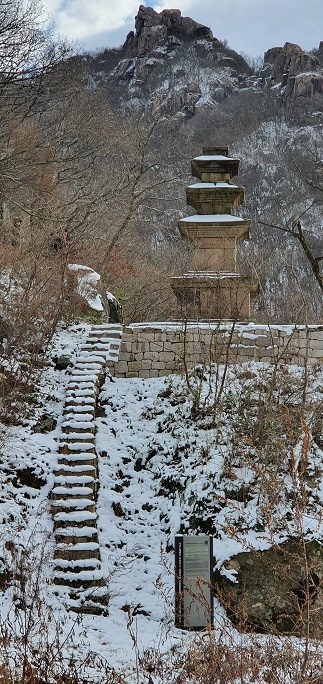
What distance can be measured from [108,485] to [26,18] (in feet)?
25.4

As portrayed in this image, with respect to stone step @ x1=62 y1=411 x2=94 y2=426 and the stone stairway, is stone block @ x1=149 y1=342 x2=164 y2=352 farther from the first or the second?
stone step @ x1=62 y1=411 x2=94 y2=426

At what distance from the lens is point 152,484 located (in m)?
9.32

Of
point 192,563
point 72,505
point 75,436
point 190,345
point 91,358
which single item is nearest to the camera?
point 192,563

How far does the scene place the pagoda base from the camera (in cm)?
1232

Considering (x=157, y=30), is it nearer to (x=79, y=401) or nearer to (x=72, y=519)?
(x=79, y=401)

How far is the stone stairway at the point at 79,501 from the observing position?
291 inches

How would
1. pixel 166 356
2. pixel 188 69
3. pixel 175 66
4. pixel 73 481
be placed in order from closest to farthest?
pixel 73 481 → pixel 166 356 → pixel 188 69 → pixel 175 66

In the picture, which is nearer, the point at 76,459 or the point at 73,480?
the point at 73,480

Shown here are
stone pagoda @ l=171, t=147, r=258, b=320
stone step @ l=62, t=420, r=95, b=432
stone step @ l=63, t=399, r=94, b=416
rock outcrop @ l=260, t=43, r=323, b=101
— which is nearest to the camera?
stone step @ l=62, t=420, r=95, b=432

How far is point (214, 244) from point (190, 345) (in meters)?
2.87

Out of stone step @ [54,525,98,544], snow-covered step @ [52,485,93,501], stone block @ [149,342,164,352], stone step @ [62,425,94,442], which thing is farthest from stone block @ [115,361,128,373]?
stone step @ [54,525,98,544]


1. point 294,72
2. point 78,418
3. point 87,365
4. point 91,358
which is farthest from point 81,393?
point 294,72

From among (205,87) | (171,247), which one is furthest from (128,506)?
(205,87)

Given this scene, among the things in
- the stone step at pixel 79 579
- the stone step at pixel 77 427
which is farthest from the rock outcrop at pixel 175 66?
the stone step at pixel 79 579
